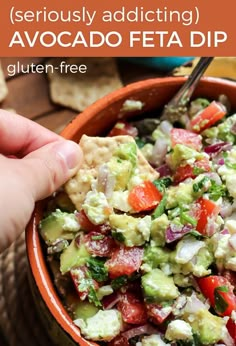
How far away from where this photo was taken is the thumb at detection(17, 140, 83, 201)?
157 cm

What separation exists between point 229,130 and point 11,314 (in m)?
0.80

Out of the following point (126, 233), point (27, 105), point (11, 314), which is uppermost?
point (126, 233)

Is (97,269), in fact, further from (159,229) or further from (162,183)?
(162,183)

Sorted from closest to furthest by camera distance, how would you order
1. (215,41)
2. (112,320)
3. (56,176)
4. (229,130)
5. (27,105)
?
(112,320) < (56,176) < (229,130) < (215,41) < (27,105)

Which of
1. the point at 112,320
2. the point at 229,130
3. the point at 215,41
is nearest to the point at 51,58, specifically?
the point at 215,41

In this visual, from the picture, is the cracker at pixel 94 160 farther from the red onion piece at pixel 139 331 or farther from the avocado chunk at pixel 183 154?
the red onion piece at pixel 139 331

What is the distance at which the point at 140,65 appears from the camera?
100 inches

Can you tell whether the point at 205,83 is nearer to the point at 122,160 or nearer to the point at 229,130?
the point at 229,130

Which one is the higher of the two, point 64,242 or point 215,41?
point 215,41

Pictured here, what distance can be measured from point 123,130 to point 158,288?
1.82 ft

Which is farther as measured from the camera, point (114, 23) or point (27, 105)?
point (27, 105)

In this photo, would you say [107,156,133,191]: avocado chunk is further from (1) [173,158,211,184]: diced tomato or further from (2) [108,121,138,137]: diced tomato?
(2) [108,121,138,137]: diced tomato

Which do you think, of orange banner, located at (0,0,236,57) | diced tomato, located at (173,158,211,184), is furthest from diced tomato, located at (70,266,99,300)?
orange banner, located at (0,0,236,57)

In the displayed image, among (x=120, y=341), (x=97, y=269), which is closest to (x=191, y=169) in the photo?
(x=97, y=269)
